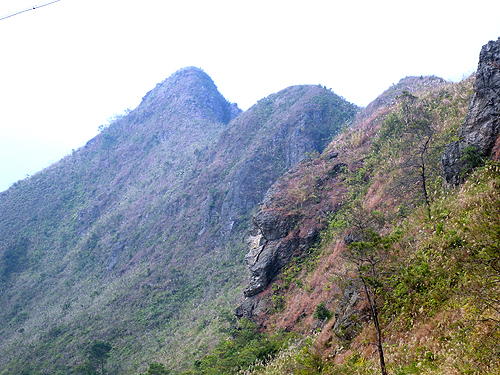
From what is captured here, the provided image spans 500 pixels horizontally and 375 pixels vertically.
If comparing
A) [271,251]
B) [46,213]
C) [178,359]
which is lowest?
[178,359]

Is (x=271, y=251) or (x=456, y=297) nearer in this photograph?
(x=456, y=297)

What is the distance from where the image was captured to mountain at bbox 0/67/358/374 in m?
21.9

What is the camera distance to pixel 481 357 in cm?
373

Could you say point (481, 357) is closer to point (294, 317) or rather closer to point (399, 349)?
point (399, 349)

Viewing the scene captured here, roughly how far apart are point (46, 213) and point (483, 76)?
180ft

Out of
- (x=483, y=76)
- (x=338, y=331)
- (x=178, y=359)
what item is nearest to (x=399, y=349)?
(x=338, y=331)

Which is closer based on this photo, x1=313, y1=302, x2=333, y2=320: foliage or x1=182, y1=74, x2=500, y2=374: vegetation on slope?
x1=182, y1=74, x2=500, y2=374: vegetation on slope

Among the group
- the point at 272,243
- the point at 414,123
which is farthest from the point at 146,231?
the point at 414,123

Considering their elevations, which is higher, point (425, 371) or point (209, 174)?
point (209, 174)

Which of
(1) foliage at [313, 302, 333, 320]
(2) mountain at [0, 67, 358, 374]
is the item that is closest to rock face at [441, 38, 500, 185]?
(1) foliage at [313, 302, 333, 320]

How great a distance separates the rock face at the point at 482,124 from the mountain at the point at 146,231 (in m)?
13.8

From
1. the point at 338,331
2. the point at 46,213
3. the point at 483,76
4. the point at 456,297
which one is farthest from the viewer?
the point at 46,213

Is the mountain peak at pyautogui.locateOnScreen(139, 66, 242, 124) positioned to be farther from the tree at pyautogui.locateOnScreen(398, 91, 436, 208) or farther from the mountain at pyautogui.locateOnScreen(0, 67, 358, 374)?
the tree at pyautogui.locateOnScreen(398, 91, 436, 208)

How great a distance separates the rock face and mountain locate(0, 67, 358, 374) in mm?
13778
